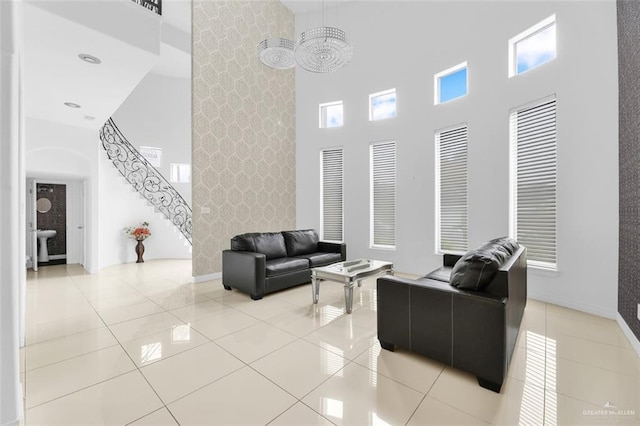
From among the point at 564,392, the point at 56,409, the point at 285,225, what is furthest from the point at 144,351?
the point at 285,225

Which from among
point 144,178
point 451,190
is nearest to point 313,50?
point 451,190

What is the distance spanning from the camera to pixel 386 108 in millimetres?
6184

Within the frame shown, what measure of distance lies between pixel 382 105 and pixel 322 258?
363 cm

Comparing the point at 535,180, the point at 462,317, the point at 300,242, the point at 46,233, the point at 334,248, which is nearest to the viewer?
the point at 462,317

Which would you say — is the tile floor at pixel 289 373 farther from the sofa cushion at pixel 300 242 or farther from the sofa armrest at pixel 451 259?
the sofa cushion at pixel 300 242

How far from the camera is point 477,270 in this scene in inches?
87.3

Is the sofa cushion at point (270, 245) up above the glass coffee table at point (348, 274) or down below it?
above

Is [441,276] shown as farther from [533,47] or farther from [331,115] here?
[331,115]

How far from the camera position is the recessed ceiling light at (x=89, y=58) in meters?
3.40

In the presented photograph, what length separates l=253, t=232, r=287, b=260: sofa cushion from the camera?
15.8 ft

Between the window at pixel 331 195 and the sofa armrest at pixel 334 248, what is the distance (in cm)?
110

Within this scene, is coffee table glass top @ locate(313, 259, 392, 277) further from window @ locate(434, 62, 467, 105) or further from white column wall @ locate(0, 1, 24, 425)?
window @ locate(434, 62, 467, 105)

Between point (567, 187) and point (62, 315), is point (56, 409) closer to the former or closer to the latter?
point (62, 315)

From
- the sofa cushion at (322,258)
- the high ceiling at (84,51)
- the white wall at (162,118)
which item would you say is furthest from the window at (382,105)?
the white wall at (162,118)
